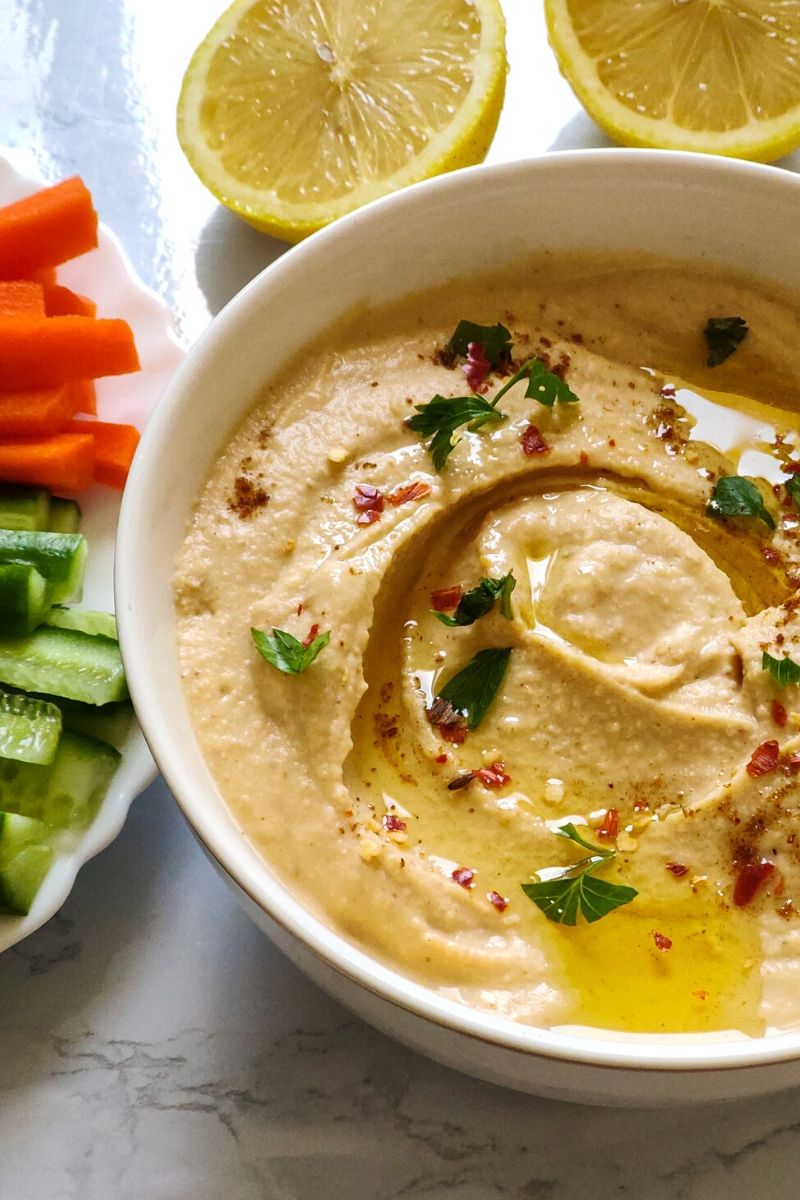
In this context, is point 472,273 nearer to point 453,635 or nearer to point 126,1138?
point 453,635

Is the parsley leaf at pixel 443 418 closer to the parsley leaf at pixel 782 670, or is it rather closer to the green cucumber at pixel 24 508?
the parsley leaf at pixel 782 670

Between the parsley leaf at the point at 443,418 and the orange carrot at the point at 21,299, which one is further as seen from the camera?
the orange carrot at the point at 21,299

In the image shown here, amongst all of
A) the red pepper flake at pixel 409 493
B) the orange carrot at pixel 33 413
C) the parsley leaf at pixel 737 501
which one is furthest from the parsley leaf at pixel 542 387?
the orange carrot at pixel 33 413

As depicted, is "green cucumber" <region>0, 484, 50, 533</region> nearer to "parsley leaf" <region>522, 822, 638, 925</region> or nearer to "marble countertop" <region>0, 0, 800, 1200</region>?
"marble countertop" <region>0, 0, 800, 1200</region>

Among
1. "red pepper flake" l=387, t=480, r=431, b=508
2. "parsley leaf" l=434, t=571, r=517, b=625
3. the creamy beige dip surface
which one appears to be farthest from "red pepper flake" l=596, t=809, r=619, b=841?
"red pepper flake" l=387, t=480, r=431, b=508

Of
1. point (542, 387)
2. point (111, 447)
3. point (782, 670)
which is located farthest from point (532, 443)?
point (111, 447)
